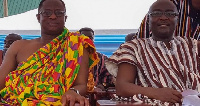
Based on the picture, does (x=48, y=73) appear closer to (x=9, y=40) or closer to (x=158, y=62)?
(x=158, y=62)

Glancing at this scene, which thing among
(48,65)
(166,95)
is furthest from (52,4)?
(166,95)

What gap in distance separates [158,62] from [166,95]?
1.00 ft

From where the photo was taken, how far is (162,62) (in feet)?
6.60

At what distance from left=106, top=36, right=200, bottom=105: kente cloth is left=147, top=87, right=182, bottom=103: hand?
0.41 feet

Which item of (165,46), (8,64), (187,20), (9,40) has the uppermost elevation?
(187,20)

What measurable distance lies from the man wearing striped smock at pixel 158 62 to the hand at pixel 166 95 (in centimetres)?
2

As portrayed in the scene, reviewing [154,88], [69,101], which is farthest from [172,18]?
[69,101]

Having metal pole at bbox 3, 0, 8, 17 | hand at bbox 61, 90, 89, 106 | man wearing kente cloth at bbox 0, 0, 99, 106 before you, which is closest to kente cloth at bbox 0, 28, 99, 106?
man wearing kente cloth at bbox 0, 0, 99, 106

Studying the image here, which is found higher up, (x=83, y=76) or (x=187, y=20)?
(x=187, y=20)

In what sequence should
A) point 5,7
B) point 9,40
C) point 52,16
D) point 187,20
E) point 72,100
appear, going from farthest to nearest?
point 5,7, point 9,40, point 187,20, point 52,16, point 72,100

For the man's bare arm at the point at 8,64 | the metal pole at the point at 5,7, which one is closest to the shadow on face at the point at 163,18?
the man's bare arm at the point at 8,64

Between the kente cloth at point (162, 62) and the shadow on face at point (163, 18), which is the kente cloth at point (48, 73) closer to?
the kente cloth at point (162, 62)

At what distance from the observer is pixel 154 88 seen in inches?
72.2

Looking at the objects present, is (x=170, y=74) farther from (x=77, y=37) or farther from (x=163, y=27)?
(x=77, y=37)
